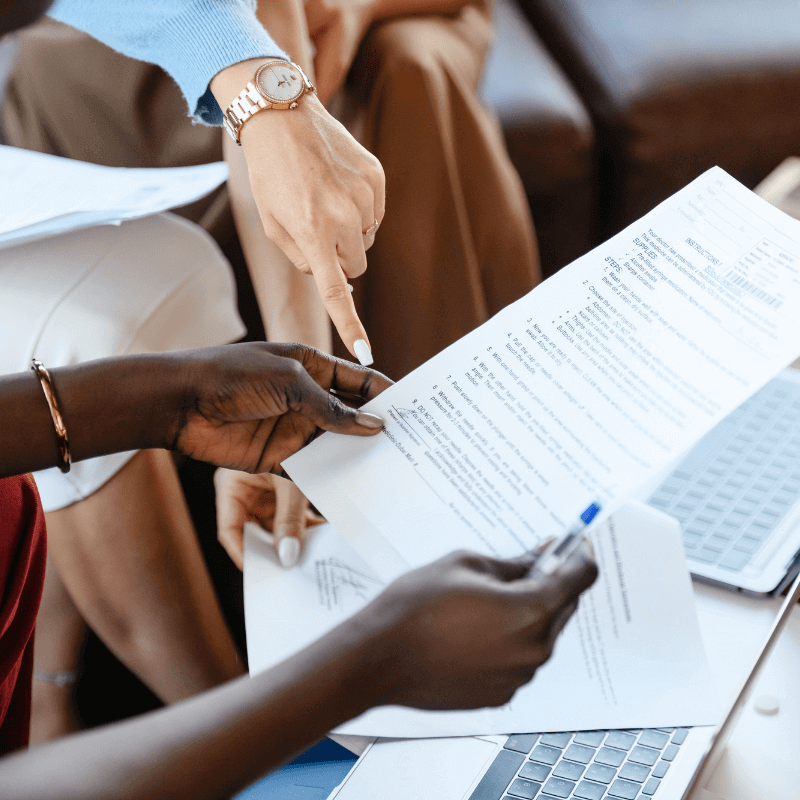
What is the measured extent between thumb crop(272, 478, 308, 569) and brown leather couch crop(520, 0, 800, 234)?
98 cm

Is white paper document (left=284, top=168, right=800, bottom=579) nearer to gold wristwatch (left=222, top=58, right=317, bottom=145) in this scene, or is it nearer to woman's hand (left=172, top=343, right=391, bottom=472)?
woman's hand (left=172, top=343, right=391, bottom=472)

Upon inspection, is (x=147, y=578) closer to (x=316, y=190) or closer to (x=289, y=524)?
(x=289, y=524)

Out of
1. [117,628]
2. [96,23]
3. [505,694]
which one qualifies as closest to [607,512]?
[505,694]

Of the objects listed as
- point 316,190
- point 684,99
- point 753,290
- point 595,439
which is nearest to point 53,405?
point 316,190

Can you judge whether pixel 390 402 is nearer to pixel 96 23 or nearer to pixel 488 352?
pixel 488 352

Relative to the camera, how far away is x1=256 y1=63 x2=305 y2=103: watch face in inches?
25.8

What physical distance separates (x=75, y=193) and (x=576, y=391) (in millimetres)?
509

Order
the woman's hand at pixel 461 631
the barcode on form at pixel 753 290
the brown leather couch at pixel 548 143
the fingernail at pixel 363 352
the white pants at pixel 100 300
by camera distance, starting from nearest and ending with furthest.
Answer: the woman's hand at pixel 461 631 → the barcode on form at pixel 753 290 → the fingernail at pixel 363 352 → the white pants at pixel 100 300 → the brown leather couch at pixel 548 143

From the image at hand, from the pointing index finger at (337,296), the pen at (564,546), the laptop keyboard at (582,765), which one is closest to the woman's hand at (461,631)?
the pen at (564,546)

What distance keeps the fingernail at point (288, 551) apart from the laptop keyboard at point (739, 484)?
30 cm

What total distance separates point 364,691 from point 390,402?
0.21 m

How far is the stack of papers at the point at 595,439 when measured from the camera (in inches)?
18.6

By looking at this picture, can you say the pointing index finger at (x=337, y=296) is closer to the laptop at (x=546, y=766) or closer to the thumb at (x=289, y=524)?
the thumb at (x=289, y=524)

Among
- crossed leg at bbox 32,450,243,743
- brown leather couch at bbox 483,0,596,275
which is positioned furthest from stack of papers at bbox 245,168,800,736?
brown leather couch at bbox 483,0,596,275
